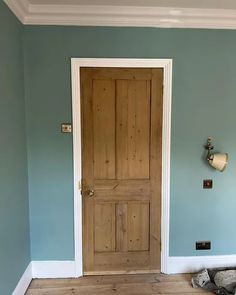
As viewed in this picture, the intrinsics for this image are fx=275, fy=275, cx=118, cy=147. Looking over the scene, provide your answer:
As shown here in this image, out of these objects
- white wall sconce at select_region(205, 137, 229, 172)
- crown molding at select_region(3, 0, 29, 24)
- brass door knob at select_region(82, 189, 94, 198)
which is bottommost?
brass door knob at select_region(82, 189, 94, 198)

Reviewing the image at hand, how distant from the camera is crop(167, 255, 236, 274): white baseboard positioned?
2.92 m

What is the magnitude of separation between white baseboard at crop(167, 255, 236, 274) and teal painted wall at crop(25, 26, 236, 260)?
84mm

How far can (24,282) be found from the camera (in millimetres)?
2592

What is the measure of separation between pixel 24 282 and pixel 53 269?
13.0 inches

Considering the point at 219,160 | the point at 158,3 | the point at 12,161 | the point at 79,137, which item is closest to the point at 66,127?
the point at 79,137

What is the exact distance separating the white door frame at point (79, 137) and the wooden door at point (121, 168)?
5 centimetres

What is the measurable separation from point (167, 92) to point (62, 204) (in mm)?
1555

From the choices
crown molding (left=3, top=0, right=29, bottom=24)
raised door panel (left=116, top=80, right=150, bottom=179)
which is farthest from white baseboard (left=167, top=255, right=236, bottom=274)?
crown molding (left=3, top=0, right=29, bottom=24)

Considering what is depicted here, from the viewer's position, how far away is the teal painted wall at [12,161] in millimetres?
2113

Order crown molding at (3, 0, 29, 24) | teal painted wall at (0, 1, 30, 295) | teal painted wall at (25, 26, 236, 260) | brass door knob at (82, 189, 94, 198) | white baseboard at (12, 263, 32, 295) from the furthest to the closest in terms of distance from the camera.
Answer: brass door knob at (82, 189, 94, 198) → teal painted wall at (25, 26, 236, 260) → white baseboard at (12, 263, 32, 295) → crown molding at (3, 0, 29, 24) → teal painted wall at (0, 1, 30, 295)

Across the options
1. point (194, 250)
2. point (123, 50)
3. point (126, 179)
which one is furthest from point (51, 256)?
point (123, 50)

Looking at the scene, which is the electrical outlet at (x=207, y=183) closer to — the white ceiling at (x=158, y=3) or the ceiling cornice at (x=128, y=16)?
the ceiling cornice at (x=128, y=16)

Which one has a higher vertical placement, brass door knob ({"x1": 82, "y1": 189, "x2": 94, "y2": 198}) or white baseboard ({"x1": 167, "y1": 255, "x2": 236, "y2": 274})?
brass door knob ({"x1": 82, "y1": 189, "x2": 94, "y2": 198})

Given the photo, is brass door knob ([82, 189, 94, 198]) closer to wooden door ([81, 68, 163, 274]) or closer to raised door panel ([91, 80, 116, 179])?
wooden door ([81, 68, 163, 274])
